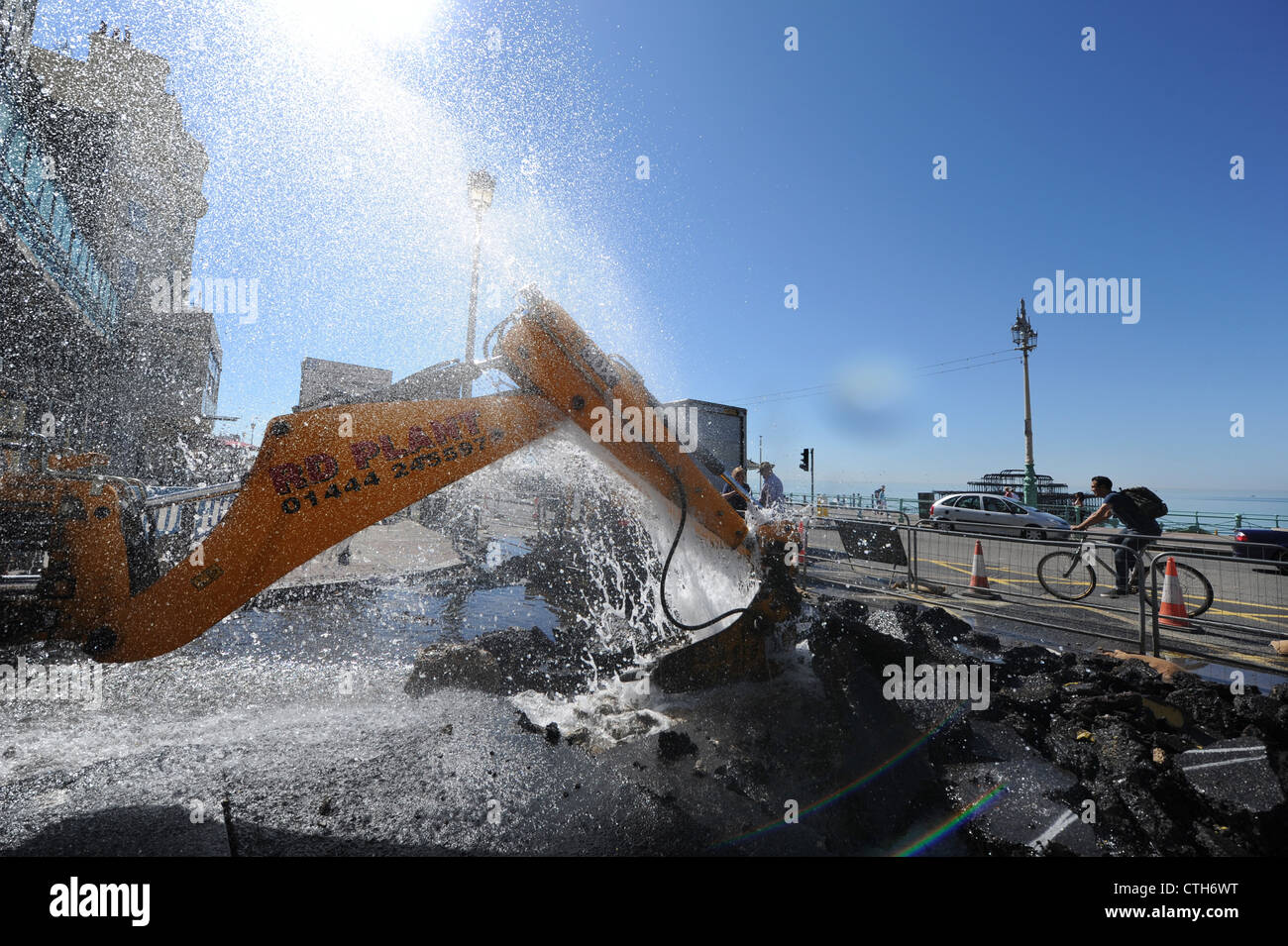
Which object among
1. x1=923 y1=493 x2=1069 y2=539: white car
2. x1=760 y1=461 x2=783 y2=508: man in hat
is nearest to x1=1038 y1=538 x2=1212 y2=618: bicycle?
x1=760 y1=461 x2=783 y2=508: man in hat

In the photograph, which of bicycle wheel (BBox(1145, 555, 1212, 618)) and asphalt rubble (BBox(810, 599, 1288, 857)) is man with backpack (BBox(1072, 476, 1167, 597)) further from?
asphalt rubble (BBox(810, 599, 1288, 857))

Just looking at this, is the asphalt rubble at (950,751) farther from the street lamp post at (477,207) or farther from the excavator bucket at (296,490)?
the street lamp post at (477,207)

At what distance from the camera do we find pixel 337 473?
228 centimetres

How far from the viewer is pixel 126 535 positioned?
2334 mm

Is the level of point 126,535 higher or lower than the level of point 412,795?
higher

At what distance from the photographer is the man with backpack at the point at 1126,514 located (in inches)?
264

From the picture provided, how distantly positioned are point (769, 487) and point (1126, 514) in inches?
194

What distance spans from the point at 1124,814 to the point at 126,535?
4687 millimetres

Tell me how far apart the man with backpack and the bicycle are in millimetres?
126

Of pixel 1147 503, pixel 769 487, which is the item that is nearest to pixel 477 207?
pixel 769 487

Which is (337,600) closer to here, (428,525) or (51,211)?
(428,525)

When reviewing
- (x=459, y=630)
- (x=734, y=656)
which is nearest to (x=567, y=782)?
(x=734, y=656)

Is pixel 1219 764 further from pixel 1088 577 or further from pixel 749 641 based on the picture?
pixel 1088 577

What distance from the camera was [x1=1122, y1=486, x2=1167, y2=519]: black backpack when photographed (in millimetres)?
6980
